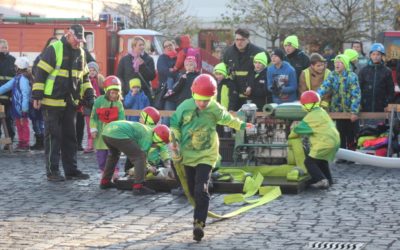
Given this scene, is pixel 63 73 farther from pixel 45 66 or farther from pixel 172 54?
pixel 172 54

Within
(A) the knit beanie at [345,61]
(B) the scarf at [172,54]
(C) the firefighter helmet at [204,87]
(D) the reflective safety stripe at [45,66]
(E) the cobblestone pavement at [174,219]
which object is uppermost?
(B) the scarf at [172,54]

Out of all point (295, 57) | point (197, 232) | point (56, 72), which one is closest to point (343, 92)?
point (295, 57)

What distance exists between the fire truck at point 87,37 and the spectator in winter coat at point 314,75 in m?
12.7

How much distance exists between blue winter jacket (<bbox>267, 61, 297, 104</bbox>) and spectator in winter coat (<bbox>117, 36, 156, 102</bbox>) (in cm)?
277

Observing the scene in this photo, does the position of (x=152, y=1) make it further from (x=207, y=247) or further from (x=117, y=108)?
(x=207, y=247)

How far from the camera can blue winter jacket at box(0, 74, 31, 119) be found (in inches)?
684

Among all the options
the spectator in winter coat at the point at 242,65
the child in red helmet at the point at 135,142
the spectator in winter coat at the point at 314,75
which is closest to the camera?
the child in red helmet at the point at 135,142

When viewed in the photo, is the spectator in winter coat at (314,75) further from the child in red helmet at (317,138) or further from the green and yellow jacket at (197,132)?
the green and yellow jacket at (197,132)

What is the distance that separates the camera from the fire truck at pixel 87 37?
29234mm

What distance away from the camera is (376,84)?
1625 cm

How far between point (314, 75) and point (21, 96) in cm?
497

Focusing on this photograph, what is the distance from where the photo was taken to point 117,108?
44.2 ft

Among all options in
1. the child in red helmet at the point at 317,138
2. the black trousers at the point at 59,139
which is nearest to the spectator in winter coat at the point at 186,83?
the black trousers at the point at 59,139

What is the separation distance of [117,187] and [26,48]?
1731 centimetres
